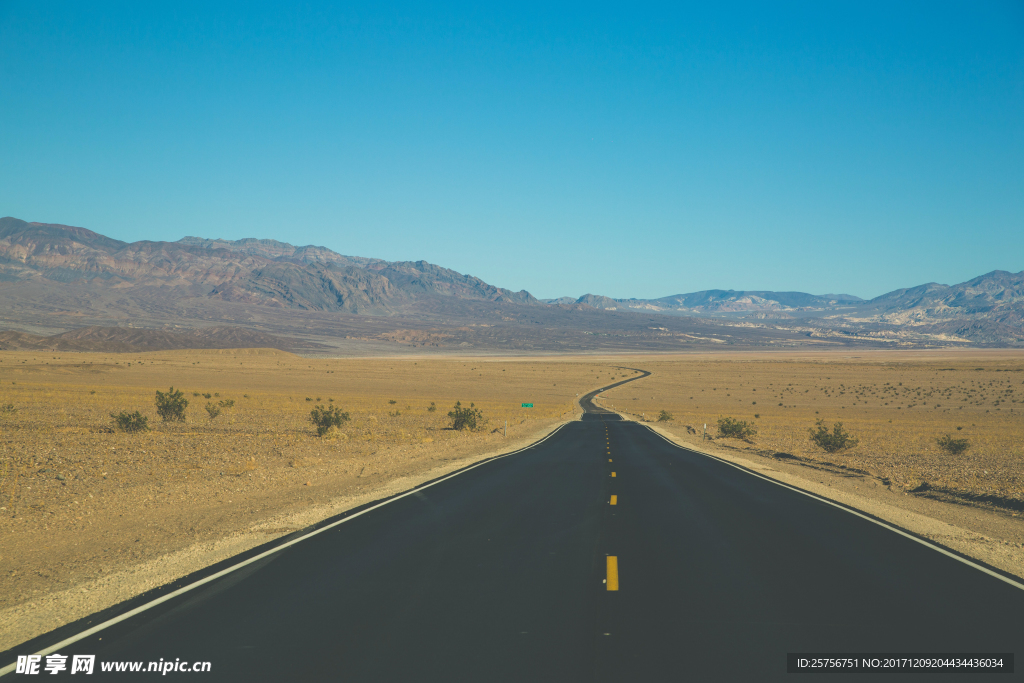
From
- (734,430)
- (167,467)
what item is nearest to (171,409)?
(167,467)

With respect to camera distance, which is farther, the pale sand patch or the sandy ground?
the sandy ground

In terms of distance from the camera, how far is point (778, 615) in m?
7.12

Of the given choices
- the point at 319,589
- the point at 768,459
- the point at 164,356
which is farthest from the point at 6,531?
the point at 164,356

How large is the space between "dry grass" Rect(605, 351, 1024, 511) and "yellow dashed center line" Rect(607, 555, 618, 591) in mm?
11577

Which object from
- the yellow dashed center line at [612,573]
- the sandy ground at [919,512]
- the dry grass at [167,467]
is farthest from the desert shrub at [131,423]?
the yellow dashed center line at [612,573]

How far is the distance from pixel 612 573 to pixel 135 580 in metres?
6.09

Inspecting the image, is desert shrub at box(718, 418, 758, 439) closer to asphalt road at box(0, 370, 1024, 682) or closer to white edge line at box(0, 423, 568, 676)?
asphalt road at box(0, 370, 1024, 682)

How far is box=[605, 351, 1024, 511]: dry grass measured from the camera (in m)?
20.9

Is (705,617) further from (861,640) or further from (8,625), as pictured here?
(8,625)

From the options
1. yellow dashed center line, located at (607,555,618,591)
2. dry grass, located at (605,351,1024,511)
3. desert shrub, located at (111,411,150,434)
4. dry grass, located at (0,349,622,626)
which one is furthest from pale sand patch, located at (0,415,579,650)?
desert shrub, located at (111,411,150,434)

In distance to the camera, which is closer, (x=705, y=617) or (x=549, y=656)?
(x=549, y=656)

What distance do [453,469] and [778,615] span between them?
1423 centimetres

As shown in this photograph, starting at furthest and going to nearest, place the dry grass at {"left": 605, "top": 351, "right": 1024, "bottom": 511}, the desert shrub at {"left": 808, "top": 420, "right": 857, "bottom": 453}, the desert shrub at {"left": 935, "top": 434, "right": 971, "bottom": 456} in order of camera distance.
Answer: the desert shrub at {"left": 808, "top": 420, "right": 857, "bottom": 453}
the desert shrub at {"left": 935, "top": 434, "right": 971, "bottom": 456}
the dry grass at {"left": 605, "top": 351, "right": 1024, "bottom": 511}

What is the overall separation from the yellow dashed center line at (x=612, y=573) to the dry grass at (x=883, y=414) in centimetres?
1158
